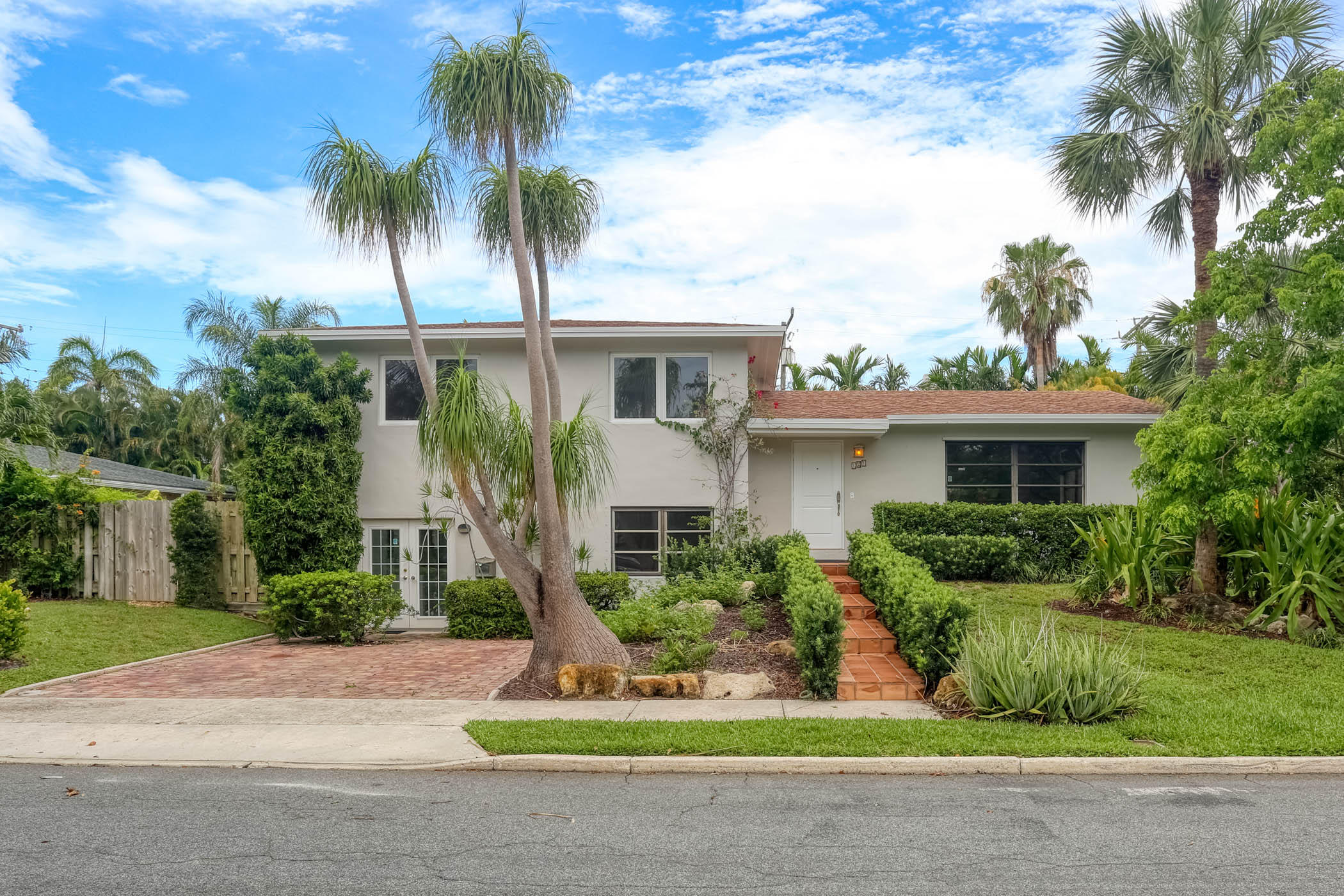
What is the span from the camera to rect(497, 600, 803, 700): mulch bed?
917cm

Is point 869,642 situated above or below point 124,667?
above

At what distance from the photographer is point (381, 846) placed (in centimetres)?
500

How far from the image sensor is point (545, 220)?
10547mm

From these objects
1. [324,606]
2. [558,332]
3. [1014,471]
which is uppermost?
[558,332]

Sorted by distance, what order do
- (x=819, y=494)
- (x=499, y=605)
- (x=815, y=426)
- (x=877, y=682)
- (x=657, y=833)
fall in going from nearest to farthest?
(x=657, y=833) → (x=877, y=682) → (x=499, y=605) → (x=815, y=426) → (x=819, y=494)

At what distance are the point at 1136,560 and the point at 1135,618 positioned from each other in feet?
2.96

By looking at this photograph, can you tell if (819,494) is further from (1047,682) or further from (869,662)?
(1047,682)

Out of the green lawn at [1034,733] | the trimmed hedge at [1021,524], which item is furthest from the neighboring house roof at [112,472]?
the trimmed hedge at [1021,524]

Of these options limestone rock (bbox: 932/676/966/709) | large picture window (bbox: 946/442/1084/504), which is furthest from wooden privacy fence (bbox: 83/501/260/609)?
large picture window (bbox: 946/442/1084/504)

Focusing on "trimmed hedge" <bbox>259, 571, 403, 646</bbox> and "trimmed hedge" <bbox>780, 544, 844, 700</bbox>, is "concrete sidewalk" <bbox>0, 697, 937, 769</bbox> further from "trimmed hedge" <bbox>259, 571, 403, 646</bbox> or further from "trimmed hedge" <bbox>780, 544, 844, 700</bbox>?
"trimmed hedge" <bbox>259, 571, 403, 646</bbox>

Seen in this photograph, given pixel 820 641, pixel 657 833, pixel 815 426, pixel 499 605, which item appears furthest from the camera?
pixel 815 426

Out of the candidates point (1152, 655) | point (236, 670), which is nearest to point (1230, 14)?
point (1152, 655)

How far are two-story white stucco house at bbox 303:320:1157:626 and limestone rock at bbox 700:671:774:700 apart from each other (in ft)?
21.3

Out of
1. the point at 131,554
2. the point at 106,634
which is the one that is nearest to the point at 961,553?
the point at 106,634
